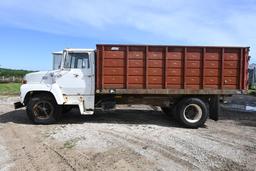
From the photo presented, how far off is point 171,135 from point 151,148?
6.23 feet

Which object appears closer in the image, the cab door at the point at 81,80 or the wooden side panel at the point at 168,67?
the wooden side panel at the point at 168,67

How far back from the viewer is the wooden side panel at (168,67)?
39.8 ft

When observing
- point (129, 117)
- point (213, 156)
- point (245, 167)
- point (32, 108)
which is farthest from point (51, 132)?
point (245, 167)

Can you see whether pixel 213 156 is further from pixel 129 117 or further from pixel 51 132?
pixel 129 117

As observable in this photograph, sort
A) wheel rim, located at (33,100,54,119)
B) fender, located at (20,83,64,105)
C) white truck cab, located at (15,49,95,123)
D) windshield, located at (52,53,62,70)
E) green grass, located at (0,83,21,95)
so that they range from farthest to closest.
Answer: green grass, located at (0,83,21,95) → windshield, located at (52,53,62,70) → wheel rim, located at (33,100,54,119) → white truck cab, located at (15,49,95,123) → fender, located at (20,83,64,105)

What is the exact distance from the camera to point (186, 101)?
12.4 m

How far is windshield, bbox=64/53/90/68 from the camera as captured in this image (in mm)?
12438

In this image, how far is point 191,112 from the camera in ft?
41.2

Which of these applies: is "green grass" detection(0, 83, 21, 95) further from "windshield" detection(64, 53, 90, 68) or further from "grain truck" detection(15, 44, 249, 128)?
"windshield" detection(64, 53, 90, 68)

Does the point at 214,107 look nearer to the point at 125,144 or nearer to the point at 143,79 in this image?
the point at 143,79

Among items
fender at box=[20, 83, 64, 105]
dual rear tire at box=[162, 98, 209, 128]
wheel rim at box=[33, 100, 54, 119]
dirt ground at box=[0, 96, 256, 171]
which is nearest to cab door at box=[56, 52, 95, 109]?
fender at box=[20, 83, 64, 105]

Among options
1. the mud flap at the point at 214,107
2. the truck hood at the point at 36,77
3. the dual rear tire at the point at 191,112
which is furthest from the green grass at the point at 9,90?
the mud flap at the point at 214,107

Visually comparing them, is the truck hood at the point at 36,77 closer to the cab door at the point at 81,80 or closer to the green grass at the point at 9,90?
the cab door at the point at 81,80

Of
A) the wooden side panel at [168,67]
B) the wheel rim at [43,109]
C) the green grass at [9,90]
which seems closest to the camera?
the wooden side panel at [168,67]
